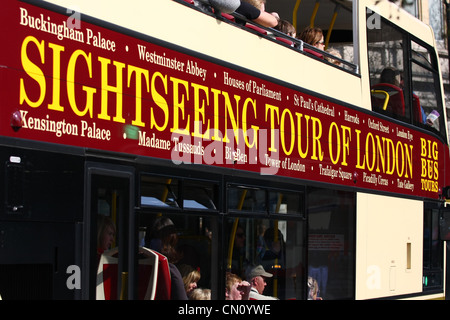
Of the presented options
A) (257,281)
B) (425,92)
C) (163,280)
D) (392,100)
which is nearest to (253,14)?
(257,281)

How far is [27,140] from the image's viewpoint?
4.24 meters

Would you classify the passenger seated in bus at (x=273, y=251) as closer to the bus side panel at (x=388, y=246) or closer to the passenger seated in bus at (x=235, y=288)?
the passenger seated in bus at (x=235, y=288)

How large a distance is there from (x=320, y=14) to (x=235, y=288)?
413cm

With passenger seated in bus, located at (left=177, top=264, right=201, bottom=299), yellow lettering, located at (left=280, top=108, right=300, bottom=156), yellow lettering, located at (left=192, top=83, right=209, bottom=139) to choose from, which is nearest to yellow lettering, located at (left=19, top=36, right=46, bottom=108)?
yellow lettering, located at (left=192, top=83, right=209, bottom=139)

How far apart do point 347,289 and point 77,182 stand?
3709mm

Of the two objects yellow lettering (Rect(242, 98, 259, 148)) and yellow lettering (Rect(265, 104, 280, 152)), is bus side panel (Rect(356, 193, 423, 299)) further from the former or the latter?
yellow lettering (Rect(242, 98, 259, 148))

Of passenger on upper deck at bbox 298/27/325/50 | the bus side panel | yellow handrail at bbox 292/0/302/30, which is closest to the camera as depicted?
the bus side panel

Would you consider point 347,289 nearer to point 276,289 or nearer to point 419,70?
point 276,289

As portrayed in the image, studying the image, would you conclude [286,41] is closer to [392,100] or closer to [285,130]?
[285,130]

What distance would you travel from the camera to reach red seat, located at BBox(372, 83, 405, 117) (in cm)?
838

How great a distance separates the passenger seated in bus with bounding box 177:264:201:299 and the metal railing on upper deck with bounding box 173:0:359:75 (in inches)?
67.6

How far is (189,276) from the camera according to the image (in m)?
5.65
